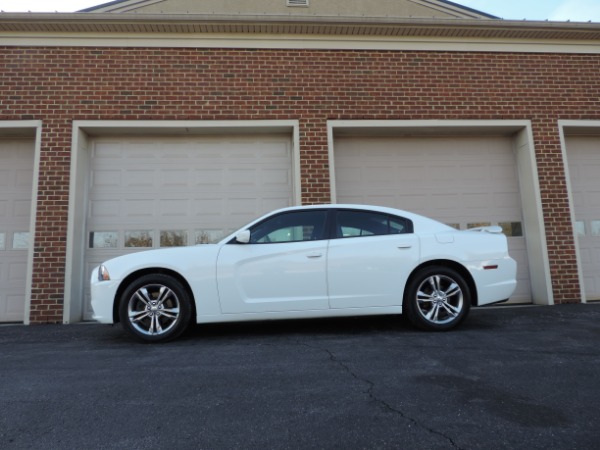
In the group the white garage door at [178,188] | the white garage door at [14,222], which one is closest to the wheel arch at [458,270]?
the white garage door at [178,188]

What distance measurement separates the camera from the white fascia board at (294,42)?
690 cm

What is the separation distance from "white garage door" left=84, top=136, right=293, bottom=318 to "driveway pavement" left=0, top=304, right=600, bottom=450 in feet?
8.22

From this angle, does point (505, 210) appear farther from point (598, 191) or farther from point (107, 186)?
point (107, 186)

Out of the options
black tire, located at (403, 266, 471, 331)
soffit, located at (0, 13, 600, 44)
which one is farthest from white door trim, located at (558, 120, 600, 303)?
black tire, located at (403, 266, 471, 331)

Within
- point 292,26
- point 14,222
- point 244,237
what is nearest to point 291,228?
point 244,237

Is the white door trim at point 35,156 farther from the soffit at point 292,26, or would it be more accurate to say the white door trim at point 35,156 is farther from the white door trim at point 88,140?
the soffit at point 292,26

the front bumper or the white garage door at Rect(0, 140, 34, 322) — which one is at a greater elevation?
the white garage door at Rect(0, 140, 34, 322)

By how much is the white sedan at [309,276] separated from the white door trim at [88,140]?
7.71ft

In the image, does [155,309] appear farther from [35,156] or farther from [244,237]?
[35,156]

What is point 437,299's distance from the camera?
4469 millimetres

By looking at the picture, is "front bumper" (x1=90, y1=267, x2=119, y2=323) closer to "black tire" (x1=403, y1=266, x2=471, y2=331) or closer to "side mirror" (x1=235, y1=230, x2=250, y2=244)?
"side mirror" (x1=235, y1=230, x2=250, y2=244)

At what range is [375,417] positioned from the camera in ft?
7.27

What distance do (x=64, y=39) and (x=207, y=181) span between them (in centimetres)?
347

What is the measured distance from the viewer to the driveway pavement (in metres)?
2.01
